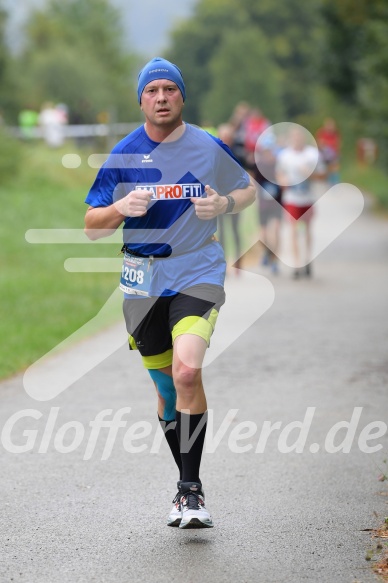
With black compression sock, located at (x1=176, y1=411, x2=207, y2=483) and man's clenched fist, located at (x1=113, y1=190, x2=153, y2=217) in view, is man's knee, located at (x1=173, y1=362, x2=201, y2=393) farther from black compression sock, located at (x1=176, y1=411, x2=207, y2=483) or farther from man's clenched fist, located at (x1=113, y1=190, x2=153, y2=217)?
man's clenched fist, located at (x1=113, y1=190, x2=153, y2=217)

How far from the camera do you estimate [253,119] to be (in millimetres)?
37406

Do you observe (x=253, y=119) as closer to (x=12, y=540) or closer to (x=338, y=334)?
(x=338, y=334)

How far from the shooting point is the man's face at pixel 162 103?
5.88 meters

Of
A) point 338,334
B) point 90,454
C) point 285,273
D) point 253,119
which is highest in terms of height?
Answer: point 253,119

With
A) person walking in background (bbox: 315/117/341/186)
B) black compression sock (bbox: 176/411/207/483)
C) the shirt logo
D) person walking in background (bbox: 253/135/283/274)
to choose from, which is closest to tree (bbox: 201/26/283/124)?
person walking in background (bbox: 315/117/341/186)

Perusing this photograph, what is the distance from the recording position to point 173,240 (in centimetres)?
601

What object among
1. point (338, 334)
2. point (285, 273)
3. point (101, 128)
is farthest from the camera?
point (101, 128)

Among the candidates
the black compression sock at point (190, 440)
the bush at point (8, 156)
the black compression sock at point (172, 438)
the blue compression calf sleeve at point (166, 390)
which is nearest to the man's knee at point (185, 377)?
the black compression sock at point (190, 440)

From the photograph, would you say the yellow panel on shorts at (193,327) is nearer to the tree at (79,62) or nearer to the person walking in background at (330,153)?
the person walking in background at (330,153)

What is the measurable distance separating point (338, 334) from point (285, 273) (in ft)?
20.8

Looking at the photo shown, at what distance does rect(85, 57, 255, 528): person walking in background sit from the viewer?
5902 millimetres

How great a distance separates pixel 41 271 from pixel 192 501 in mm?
12916

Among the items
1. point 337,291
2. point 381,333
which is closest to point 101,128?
point 337,291

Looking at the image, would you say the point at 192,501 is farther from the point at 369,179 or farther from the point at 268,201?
the point at 369,179
